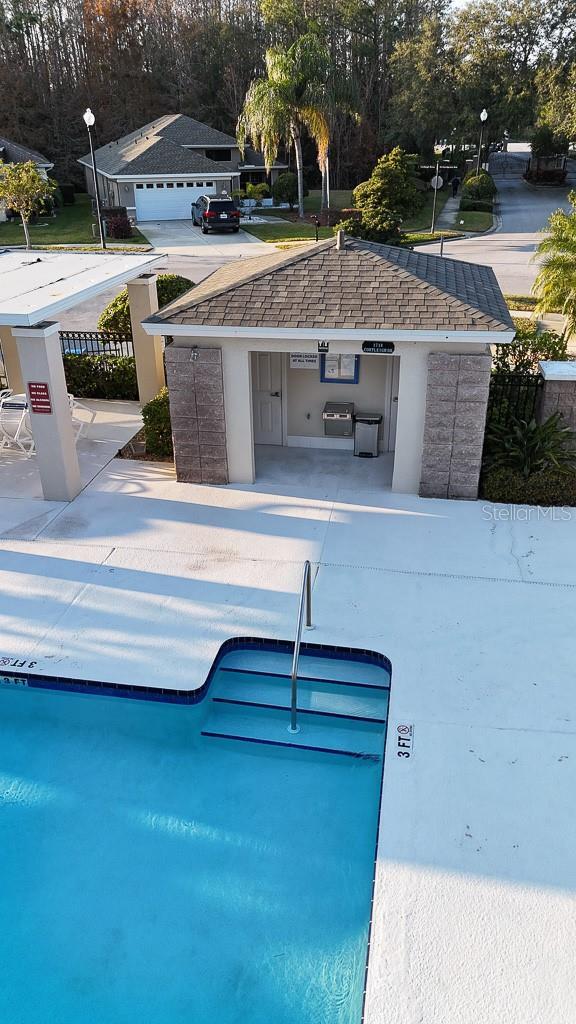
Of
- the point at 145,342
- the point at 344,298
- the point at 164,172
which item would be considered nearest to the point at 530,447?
the point at 344,298

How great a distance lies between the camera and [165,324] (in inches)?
435

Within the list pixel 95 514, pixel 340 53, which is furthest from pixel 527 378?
pixel 340 53

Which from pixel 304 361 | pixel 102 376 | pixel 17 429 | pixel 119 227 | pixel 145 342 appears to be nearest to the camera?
pixel 304 361

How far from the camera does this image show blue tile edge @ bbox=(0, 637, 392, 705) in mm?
8000

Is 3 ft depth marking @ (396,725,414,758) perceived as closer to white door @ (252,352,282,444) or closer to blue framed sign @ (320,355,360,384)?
blue framed sign @ (320,355,360,384)

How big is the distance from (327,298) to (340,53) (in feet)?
167

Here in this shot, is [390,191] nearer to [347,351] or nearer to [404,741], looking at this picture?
[347,351]

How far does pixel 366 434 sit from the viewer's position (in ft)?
42.1

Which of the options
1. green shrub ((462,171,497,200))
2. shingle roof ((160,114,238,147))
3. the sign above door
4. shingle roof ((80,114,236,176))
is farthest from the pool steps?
shingle roof ((160,114,238,147))

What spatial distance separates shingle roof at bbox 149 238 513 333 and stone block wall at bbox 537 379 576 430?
1351mm

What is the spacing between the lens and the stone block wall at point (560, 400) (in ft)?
38.4

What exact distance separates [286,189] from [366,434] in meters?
32.9

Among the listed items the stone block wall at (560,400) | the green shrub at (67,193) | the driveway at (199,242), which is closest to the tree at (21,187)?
the driveway at (199,242)

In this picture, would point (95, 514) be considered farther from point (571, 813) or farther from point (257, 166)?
point (257, 166)
